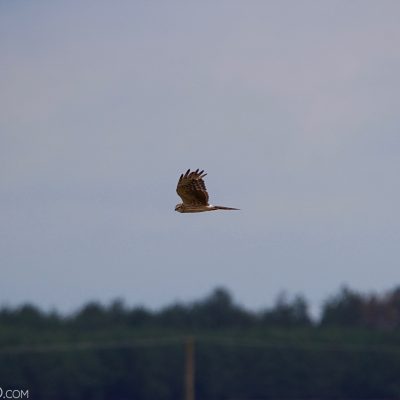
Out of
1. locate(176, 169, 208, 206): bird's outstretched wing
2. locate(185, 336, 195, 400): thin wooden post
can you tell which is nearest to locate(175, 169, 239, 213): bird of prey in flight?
locate(176, 169, 208, 206): bird's outstretched wing

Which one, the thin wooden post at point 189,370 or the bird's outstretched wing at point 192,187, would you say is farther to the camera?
the thin wooden post at point 189,370

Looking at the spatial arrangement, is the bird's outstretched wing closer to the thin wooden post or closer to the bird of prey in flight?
the bird of prey in flight

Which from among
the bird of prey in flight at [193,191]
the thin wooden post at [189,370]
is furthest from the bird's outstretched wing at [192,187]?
the thin wooden post at [189,370]

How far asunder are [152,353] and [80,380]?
115 inches

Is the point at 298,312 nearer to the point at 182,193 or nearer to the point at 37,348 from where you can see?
the point at 37,348

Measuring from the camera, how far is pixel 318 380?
3740 inches

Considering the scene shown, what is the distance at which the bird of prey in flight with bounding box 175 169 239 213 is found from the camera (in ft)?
186

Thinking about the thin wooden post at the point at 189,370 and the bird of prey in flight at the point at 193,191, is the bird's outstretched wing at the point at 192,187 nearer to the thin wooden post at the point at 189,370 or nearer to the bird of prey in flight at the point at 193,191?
the bird of prey in flight at the point at 193,191

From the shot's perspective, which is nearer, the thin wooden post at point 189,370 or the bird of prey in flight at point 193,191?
the bird of prey in flight at point 193,191

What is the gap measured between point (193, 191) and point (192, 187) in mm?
84

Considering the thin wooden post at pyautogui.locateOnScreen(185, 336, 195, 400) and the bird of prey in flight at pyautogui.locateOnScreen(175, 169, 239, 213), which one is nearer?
the bird of prey in flight at pyautogui.locateOnScreen(175, 169, 239, 213)

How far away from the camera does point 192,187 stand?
2233 inches

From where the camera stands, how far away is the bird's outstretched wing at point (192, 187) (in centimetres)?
5666

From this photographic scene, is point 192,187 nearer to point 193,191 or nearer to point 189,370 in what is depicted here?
point 193,191
